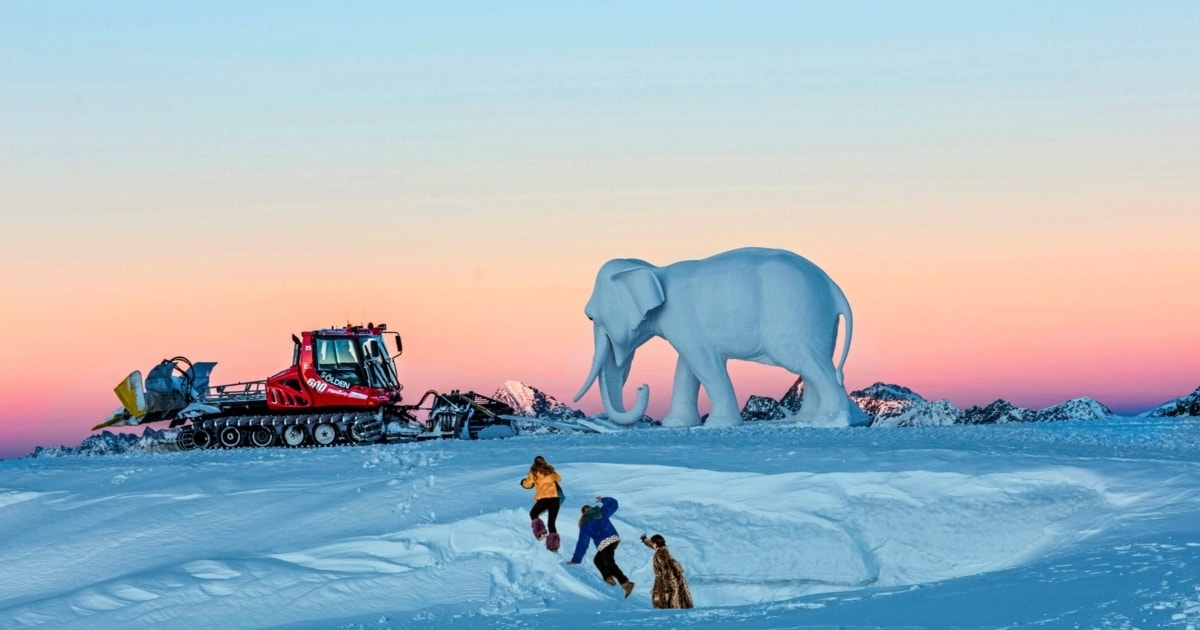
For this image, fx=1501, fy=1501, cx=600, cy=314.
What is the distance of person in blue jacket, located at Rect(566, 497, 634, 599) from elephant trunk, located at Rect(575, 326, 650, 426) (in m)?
11.5

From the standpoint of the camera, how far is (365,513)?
1603cm

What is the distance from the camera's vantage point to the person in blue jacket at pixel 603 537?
13859 mm

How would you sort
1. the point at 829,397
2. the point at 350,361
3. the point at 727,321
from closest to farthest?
the point at 829,397, the point at 727,321, the point at 350,361

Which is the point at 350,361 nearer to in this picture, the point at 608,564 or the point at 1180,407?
the point at 608,564

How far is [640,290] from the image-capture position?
974 inches

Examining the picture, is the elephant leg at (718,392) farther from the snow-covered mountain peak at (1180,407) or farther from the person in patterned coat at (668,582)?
the person in patterned coat at (668,582)

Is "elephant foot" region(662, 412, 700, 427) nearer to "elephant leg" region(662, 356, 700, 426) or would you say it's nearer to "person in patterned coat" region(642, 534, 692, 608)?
"elephant leg" region(662, 356, 700, 426)

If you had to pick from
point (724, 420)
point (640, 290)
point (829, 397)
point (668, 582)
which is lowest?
point (668, 582)

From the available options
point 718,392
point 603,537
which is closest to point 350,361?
point 718,392

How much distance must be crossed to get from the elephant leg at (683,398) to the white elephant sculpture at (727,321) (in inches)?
0.7

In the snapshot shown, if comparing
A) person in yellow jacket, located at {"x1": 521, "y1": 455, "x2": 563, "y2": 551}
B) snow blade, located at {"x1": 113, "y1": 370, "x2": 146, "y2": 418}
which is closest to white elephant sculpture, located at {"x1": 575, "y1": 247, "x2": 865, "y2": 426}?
snow blade, located at {"x1": 113, "y1": 370, "x2": 146, "y2": 418}

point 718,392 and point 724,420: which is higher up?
point 718,392

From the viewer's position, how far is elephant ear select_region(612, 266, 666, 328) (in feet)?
80.5

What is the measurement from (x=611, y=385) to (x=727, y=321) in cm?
310
